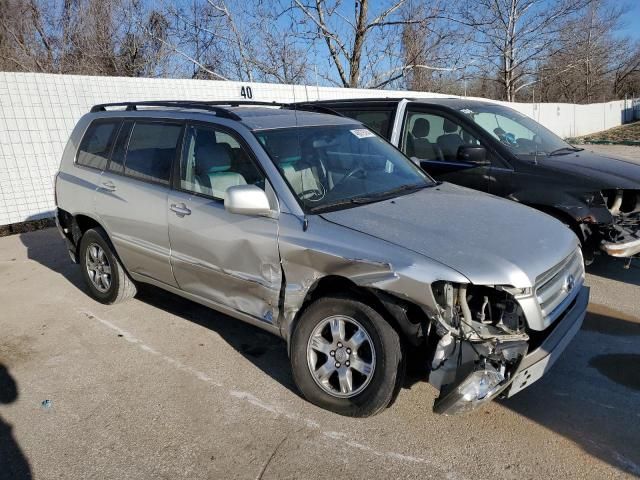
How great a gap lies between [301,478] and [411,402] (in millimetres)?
962

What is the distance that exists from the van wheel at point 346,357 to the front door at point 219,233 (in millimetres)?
373

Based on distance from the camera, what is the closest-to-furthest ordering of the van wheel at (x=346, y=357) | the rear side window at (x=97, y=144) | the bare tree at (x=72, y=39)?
the van wheel at (x=346, y=357) → the rear side window at (x=97, y=144) → the bare tree at (x=72, y=39)

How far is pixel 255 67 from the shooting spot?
18.4m

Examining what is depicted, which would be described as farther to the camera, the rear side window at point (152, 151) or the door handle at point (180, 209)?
the rear side window at point (152, 151)

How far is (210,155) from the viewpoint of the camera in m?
4.00

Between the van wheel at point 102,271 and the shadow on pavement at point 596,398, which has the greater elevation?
the van wheel at point 102,271

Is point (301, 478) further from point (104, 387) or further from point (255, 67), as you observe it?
point (255, 67)

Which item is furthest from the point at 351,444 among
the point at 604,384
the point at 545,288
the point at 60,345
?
the point at 60,345

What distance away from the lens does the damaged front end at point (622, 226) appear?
4.90m

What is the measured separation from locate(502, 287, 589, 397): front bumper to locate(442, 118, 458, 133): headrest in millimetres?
2961

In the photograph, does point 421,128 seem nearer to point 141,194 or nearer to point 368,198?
point 368,198

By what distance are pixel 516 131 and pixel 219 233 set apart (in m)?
4.01

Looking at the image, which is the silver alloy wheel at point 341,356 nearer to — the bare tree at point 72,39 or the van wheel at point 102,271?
the van wheel at point 102,271

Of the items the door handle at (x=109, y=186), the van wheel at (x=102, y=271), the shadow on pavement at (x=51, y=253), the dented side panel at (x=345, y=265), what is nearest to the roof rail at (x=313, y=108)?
the door handle at (x=109, y=186)
